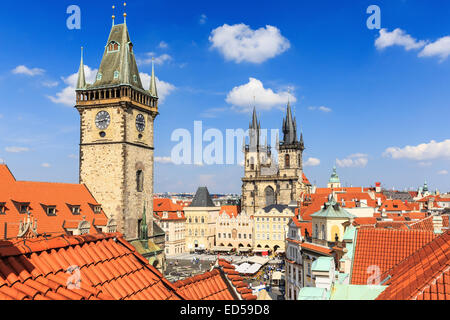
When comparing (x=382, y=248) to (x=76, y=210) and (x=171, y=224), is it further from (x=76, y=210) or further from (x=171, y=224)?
(x=171, y=224)

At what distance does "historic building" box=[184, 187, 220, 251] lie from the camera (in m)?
93.8

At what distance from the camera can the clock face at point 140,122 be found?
41.5 metres

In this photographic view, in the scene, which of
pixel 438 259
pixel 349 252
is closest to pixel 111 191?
pixel 349 252

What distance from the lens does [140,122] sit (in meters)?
42.0

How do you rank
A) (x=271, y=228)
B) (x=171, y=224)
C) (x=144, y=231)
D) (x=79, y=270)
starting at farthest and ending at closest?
(x=271, y=228) < (x=171, y=224) < (x=144, y=231) < (x=79, y=270)

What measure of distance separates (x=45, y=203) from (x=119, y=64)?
51.9 ft

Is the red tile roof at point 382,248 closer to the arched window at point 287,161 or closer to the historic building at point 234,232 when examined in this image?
the historic building at point 234,232

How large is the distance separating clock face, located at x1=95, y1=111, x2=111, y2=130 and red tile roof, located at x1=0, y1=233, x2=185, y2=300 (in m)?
33.3

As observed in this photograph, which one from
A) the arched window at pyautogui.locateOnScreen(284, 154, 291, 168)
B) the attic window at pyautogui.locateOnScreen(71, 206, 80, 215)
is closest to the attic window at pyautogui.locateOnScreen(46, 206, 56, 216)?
the attic window at pyautogui.locateOnScreen(71, 206, 80, 215)

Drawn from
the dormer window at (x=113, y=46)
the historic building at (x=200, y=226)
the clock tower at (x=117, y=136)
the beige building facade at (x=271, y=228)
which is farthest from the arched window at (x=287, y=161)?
the dormer window at (x=113, y=46)

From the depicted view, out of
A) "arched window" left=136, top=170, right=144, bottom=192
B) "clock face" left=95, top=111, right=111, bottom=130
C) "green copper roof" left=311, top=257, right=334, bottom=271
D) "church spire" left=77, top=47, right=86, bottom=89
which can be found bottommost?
"green copper roof" left=311, top=257, right=334, bottom=271

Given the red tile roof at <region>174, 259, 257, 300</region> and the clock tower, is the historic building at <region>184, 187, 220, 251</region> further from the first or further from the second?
the red tile roof at <region>174, 259, 257, 300</region>

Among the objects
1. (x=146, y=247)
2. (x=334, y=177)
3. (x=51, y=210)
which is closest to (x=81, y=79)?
(x=51, y=210)
